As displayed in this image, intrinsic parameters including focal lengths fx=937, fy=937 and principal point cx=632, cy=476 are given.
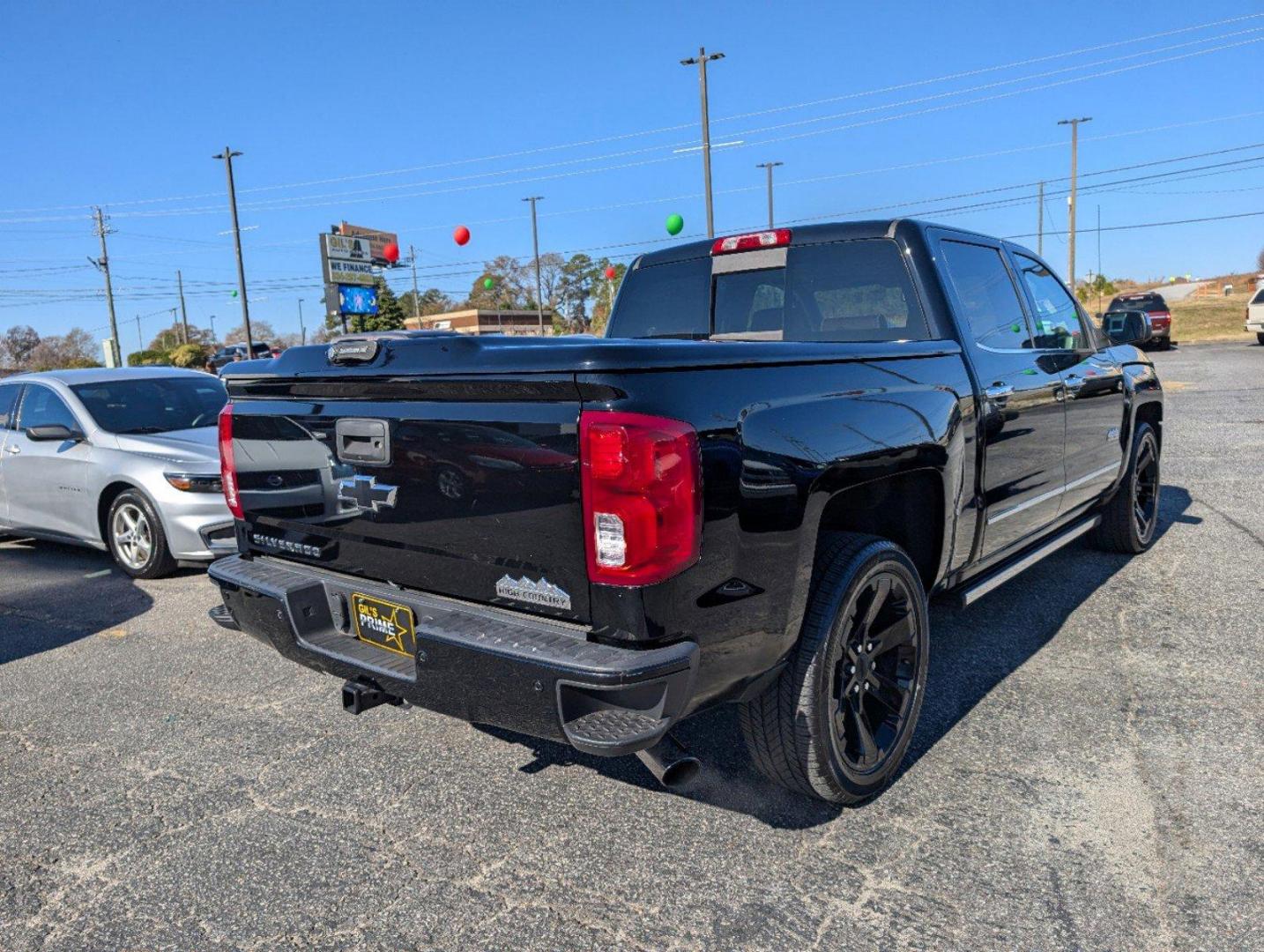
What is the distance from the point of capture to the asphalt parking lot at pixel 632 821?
2.43 metres

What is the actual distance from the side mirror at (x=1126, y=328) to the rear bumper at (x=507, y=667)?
4.31m

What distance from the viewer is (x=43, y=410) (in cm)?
711

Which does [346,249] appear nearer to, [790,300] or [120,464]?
[120,464]

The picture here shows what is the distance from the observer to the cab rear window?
12.7ft

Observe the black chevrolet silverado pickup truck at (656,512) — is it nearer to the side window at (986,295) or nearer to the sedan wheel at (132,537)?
the side window at (986,295)

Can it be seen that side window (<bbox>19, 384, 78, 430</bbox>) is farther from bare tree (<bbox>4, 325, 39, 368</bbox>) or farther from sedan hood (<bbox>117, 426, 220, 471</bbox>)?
bare tree (<bbox>4, 325, 39, 368</bbox>)

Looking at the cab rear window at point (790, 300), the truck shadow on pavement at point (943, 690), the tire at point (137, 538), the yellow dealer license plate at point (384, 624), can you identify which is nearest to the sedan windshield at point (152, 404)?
the tire at point (137, 538)

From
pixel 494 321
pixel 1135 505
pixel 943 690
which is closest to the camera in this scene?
pixel 943 690

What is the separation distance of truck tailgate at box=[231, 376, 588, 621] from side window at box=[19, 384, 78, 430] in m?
4.56

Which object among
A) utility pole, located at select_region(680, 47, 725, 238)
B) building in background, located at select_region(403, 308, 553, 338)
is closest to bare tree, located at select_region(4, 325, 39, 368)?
building in background, located at select_region(403, 308, 553, 338)

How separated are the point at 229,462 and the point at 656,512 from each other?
2012 millimetres

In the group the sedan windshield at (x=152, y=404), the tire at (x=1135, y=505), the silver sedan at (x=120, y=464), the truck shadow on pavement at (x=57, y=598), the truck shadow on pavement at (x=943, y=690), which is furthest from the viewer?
the sedan windshield at (x=152, y=404)

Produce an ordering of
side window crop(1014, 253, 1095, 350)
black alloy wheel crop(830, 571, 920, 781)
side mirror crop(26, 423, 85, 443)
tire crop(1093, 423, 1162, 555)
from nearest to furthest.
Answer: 1. black alloy wheel crop(830, 571, 920, 781)
2. side window crop(1014, 253, 1095, 350)
3. tire crop(1093, 423, 1162, 555)
4. side mirror crop(26, 423, 85, 443)

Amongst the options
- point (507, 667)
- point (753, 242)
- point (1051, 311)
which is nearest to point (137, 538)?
point (753, 242)
